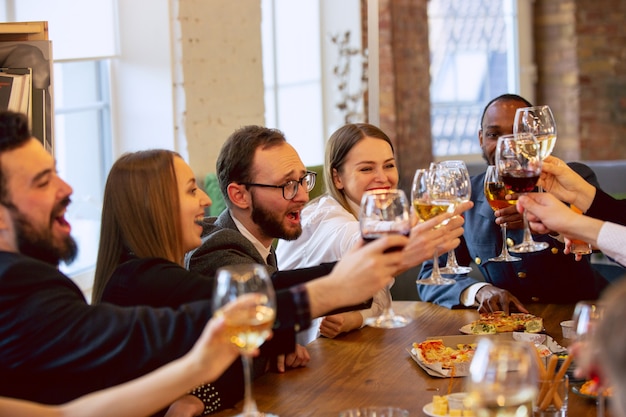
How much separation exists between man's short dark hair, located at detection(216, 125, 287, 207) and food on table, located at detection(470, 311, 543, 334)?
798mm

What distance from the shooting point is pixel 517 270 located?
3.53 meters

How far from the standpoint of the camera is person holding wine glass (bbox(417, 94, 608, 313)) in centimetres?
320

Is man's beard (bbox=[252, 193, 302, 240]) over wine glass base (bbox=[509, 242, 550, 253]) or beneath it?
over

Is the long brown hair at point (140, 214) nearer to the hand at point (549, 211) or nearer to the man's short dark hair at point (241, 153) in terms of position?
the man's short dark hair at point (241, 153)

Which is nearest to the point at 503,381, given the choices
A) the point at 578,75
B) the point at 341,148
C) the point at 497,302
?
the point at 497,302

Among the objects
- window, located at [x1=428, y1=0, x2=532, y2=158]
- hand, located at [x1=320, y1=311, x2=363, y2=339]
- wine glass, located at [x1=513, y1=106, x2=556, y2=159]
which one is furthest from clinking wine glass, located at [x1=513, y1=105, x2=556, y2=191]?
window, located at [x1=428, y1=0, x2=532, y2=158]

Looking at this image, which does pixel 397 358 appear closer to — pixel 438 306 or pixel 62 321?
pixel 438 306

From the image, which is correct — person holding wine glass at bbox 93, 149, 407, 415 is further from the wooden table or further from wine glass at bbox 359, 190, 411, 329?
wine glass at bbox 359, 190, 411, 329

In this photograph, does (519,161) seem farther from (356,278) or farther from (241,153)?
(241,153)

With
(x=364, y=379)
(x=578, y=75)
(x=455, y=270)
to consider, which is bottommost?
(x=364, y=379)

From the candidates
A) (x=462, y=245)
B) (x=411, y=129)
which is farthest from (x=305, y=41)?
(x=462, y=245)

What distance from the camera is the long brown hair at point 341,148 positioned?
340 centimetres

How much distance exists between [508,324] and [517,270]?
804 millimetres

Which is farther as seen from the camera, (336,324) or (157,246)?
(336,324)
